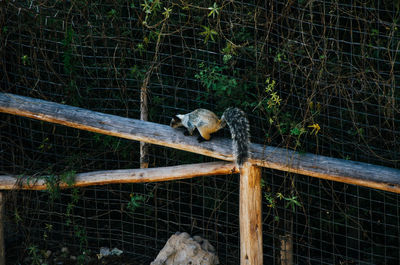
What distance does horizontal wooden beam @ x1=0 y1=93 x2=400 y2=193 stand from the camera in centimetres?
366

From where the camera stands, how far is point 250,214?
4.00m

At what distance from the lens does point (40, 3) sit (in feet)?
15.3

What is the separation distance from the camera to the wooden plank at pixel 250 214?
13.0ft

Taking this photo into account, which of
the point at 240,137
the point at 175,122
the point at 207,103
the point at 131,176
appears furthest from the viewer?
the point at 207,103

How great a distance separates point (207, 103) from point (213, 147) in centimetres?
76

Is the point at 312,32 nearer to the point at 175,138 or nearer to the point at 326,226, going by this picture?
the point at 175,138

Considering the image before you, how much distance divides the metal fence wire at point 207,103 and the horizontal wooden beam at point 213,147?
0.30 m

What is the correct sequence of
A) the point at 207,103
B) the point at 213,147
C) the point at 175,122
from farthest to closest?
the point at 207,103 → the point at 175,122 → the point at 213,147

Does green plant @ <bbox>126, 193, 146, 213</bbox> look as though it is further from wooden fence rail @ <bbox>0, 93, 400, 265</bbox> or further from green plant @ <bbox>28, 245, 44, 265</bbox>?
green plant @ <bbox>28, 245, 44, 265</bbox>

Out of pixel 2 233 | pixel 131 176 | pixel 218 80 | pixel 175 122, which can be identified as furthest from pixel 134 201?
pixel 218 80

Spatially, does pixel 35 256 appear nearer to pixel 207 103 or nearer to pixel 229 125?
pixel 207 103

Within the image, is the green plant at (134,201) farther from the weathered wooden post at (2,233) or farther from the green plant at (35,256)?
the weathered wooden post at (2,233)

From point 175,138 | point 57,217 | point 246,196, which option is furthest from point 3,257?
point 246,196

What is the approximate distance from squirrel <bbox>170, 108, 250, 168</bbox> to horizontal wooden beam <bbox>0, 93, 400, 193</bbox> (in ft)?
0.21
